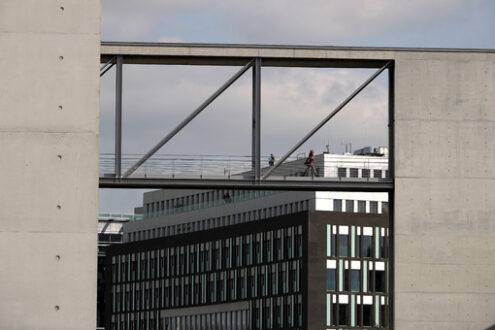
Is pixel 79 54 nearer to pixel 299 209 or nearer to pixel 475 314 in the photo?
pixel 475 314

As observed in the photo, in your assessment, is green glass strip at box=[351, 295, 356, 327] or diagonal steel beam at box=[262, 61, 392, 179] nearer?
diagonal steel beam at box=[262, 61, 392, 179]

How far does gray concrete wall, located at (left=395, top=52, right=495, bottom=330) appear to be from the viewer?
4450 centimetres

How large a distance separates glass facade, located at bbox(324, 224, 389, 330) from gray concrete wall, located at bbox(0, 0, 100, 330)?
79.2 meters

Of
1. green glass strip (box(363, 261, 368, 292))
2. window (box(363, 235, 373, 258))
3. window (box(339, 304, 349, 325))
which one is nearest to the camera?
window (box(339, 304, 349, 325))

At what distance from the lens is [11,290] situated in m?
41.8

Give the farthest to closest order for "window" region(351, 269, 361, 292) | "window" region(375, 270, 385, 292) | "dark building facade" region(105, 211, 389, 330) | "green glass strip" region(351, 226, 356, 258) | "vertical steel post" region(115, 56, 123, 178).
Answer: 1. "green glass strip" region(351, 226, 356, 258)
2. "window" region(375, 270, 385, 292)
3. "window" region(351, 269, 361, 292)
4. "dark building facade" region(105, 211, 389, 330)
5. "vertical steel post" region(115, 56, 123, 178)

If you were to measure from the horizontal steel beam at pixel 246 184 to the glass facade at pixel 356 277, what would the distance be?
7543 cm

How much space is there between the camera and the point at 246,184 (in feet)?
149

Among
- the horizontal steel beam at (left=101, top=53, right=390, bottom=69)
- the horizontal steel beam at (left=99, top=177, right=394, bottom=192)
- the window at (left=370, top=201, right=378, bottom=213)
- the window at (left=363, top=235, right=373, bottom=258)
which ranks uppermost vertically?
the horizontal steel beam at (left=101, top=53, right=390, bottom=69)

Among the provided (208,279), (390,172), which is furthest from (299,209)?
(390,172)

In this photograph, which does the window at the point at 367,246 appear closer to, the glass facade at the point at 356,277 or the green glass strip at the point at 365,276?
the glass facade at the point at 356,277

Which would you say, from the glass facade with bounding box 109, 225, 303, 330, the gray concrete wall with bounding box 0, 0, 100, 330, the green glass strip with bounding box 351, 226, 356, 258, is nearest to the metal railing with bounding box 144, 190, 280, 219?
the glass facade with bounding box 109, 225, 303, 330

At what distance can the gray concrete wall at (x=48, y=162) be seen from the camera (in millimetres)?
41844

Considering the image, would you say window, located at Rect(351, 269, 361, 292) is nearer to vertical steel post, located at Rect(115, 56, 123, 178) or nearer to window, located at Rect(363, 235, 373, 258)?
window, located at Rect(363, 235, 373, 258)
